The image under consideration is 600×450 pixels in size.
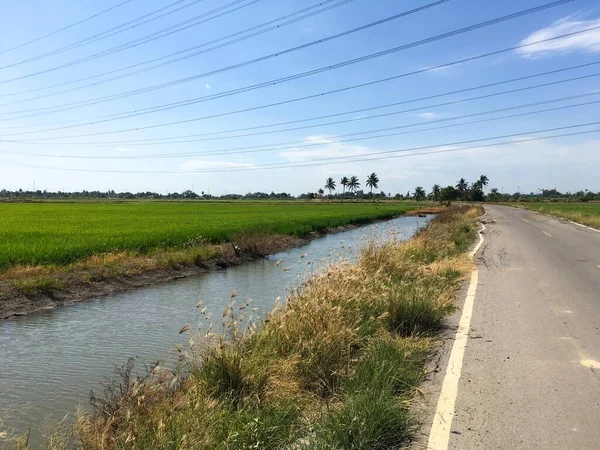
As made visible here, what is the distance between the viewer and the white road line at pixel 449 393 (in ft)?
12.9

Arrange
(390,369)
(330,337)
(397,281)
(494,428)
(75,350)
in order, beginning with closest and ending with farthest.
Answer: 1. (494,428)
2. (390,369)
3. (330,337)
4. (75,350)
5. (397,281)

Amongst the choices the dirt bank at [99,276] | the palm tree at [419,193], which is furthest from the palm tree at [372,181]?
the dirt bank at [99,276]

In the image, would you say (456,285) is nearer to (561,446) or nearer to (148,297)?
(561,446)

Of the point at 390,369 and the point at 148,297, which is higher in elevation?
the point at 390,369

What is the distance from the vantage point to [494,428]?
4.15 meters

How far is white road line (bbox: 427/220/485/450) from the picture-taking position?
394cm

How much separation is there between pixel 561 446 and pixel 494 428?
514mm

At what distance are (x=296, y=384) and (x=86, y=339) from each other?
621 cm

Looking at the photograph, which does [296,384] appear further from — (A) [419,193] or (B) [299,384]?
(A) [419,193]

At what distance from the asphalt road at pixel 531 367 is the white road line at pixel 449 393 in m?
0.06

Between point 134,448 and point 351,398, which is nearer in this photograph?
point 134,448

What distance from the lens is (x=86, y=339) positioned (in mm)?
9555

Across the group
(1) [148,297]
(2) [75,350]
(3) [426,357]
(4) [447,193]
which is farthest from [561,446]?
(4) [447,193]

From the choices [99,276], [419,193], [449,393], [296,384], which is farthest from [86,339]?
[419,193]
